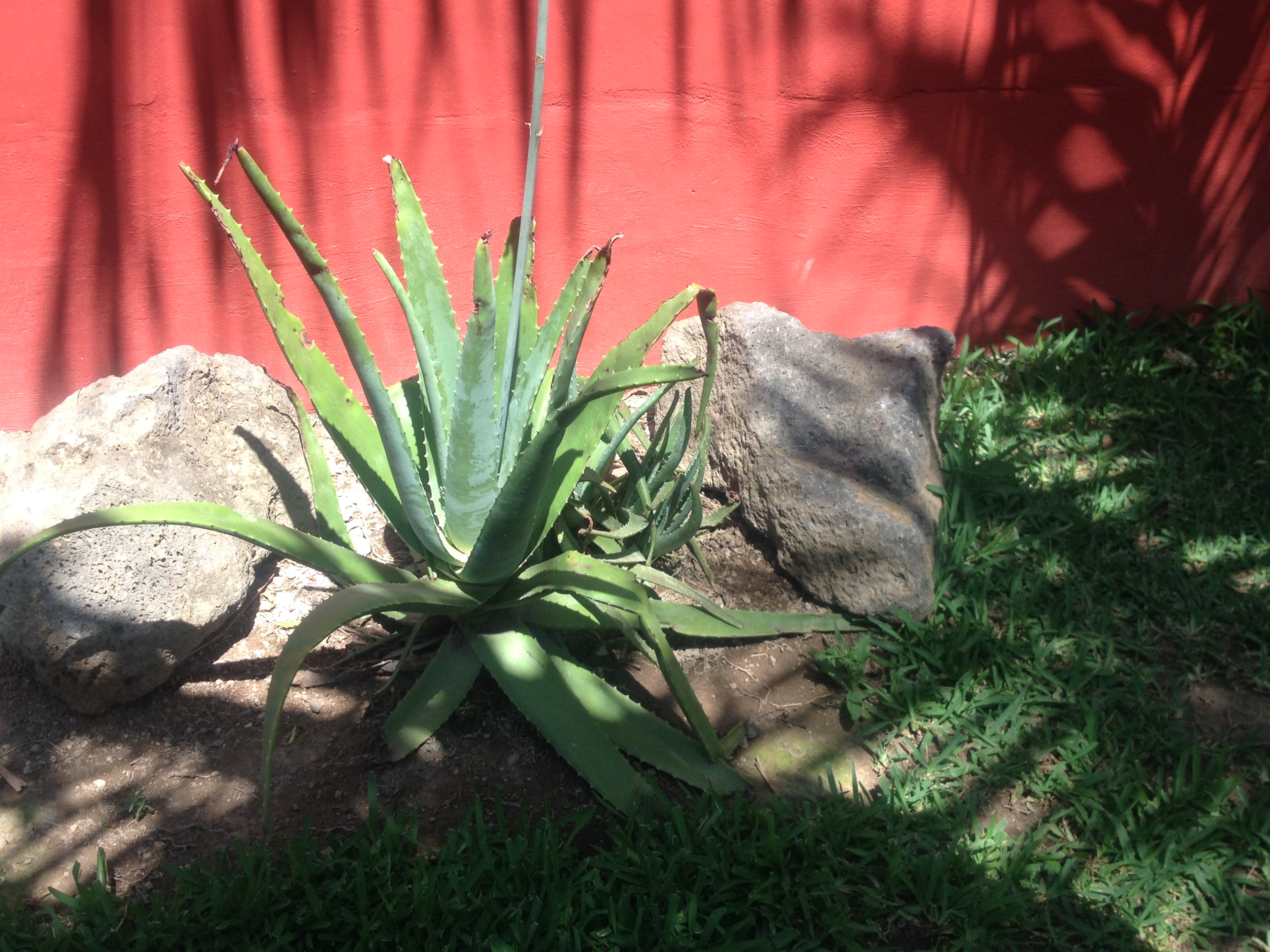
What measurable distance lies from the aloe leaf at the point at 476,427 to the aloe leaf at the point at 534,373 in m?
0.08

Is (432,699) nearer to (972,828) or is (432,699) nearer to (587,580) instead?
(587,580)

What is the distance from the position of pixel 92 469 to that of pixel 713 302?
135 cm

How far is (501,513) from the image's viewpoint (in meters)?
1.65

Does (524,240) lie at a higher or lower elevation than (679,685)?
higher

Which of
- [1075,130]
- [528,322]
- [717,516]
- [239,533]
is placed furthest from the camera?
[1075,130]

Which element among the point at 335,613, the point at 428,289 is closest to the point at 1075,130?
the point at 428,289

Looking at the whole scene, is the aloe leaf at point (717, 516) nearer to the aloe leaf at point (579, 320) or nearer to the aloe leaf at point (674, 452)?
the aloe leaf at point (674, 452)

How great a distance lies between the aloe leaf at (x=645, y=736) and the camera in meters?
1.83

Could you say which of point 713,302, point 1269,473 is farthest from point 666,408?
point 1269,473

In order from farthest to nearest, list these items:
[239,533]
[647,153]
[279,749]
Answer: [647,153], [279,749], [239,533]

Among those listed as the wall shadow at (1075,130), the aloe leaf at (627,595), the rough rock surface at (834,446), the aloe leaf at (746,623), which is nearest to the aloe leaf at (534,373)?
the aloe leaf at (627,595)

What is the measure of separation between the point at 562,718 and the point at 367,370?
0.73 meters

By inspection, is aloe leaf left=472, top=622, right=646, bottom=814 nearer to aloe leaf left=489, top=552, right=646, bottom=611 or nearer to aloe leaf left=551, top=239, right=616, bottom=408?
aloe leaf left=489, top=552, right=646, bottom=611

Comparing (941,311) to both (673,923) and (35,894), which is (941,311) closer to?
(673,923)
